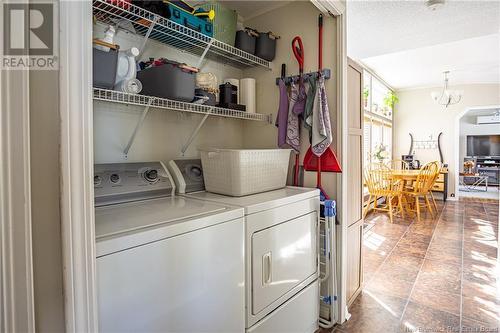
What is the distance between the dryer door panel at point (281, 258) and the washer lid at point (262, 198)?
4.4 inches

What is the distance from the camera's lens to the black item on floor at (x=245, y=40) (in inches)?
76.1

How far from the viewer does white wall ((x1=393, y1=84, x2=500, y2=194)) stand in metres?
6.12

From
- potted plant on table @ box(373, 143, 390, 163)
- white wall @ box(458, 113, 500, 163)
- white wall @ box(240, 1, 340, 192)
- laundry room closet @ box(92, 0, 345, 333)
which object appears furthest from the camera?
white wall @ box(458, 113, 500, 163)

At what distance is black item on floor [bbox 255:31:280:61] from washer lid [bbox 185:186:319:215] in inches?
38.7

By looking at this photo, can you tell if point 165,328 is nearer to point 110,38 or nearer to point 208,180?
point 208,180

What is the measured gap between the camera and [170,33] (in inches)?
59.7

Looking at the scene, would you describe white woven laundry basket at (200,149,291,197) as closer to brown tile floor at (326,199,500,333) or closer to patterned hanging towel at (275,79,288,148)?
patterned hanging towel at (275,79,288,148)

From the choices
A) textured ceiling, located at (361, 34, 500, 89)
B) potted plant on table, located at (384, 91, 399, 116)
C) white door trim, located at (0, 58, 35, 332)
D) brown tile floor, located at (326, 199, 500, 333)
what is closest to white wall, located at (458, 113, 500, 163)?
textured ceiling, located at (361, 34, 500, 89)

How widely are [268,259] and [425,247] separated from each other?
285 cm

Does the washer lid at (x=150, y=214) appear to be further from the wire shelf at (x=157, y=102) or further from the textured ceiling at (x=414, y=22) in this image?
the textured ceiling at (x=414, y=22)

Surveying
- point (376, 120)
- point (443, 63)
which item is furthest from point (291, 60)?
point (376, 120)

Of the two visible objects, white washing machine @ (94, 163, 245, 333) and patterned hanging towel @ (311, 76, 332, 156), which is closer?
white washing machine @ (94, 163, 245, 333)

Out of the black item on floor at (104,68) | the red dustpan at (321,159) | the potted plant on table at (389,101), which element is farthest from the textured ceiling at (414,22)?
the potted plant on table at (389,101)

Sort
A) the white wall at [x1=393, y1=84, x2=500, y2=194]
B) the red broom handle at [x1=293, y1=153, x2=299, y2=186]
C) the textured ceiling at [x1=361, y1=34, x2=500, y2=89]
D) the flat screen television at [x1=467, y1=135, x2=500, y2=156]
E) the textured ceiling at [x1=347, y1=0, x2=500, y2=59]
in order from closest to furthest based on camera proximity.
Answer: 1. the red broom handle at [x1=293, y1=153, x2=299, y2=186]
2. the textured ceiling at [x1=347, y1=0, x2=500, y2=59]
3. the textured ceiling at [x1=361, y1=34, x2=500, y2=89]
4. the white wall at [x1=393, y1=84, x2=500, y2=194]
5. the flat screen television at [x1=467, y1=135, x2=500, y2=156]
